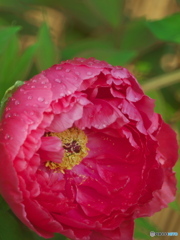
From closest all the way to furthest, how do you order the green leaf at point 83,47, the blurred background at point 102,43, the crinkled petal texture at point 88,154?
the crinkled petal texture at point 88,154 → the blurred background at point 102,43 → the green leaf at point 83,47

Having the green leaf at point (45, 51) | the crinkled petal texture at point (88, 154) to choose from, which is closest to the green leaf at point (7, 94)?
the crinkled petal texture at point (88, 154)

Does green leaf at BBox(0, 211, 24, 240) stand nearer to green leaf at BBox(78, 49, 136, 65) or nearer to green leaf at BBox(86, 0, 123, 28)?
green leaf at BBox(78, 49, 136, 65)

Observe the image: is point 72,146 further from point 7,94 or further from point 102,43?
point 102,43

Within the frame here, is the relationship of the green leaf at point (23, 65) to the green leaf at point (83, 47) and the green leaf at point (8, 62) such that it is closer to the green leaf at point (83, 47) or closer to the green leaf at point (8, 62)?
the green leaf at point (8, 62)

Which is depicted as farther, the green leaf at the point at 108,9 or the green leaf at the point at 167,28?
the green leaf at the point at 108,9

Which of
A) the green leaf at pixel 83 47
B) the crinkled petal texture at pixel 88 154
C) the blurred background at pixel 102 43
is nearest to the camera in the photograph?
the crinkled petal texture at pixel 88 154

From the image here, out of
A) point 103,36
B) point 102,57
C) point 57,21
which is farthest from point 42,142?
point 57,21

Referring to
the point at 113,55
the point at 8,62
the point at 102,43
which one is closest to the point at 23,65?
the point at 8,62
